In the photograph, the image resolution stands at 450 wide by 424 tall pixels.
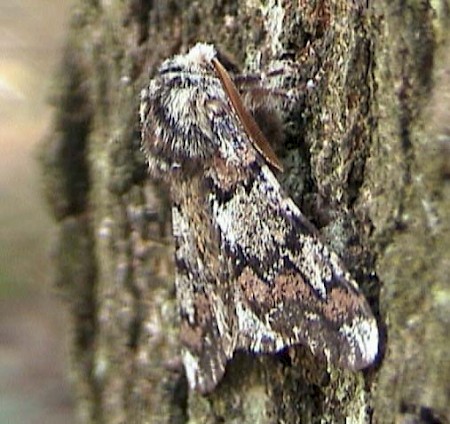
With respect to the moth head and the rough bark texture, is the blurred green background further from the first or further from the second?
the moth head

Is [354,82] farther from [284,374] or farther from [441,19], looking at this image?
[284,374]

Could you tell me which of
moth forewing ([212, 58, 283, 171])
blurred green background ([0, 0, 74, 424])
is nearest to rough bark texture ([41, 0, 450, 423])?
Answer: moth forewing ([212, 58, 283, 171])

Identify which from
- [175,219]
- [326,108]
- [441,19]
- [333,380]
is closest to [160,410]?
[175,219]

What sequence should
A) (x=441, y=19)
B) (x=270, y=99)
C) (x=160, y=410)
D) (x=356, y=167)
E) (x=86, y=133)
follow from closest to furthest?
(x=441, y=19), (x=356, y=167), (x=270, y=99), (x=160, y=410), (x=86, y=133)

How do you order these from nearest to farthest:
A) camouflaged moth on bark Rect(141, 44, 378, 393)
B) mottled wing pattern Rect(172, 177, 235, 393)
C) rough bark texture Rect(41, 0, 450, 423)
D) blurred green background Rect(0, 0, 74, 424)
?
rough bark texture Rect(41, 0, 450, 423)
camouflaged moth on bark Rect(141, 44, 378, 393)
mottled wing pattern Rect(172, 177, 235, 393)
blurred green background Rect(0, 0, 74, 424)

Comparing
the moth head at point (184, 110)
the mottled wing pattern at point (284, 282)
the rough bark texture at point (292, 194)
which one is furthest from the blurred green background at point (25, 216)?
the mottled wing pattern at point (284, 282)

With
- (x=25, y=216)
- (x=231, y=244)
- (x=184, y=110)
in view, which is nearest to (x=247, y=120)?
(x=184, y=110)
